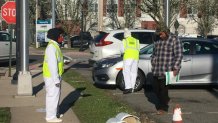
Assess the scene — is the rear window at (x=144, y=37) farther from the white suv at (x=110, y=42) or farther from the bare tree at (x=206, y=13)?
the bare tree at (x=206, y=13)

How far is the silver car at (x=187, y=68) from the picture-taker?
14188 mm

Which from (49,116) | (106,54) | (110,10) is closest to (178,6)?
(110,10)

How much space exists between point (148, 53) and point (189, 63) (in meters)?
1.22

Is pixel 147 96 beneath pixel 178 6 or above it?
beneath

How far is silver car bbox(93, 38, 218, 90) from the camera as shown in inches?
559

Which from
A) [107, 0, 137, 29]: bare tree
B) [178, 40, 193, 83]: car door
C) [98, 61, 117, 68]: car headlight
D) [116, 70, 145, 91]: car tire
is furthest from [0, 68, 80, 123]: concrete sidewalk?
[107, 0, 137, 29]: bare tree

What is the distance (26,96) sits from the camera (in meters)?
12.9

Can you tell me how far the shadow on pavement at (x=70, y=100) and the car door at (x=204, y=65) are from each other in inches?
129

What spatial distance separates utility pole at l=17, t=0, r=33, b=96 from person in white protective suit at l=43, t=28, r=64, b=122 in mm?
3451

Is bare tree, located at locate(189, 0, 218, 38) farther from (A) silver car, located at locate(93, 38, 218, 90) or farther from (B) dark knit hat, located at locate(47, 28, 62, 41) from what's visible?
(B) dark knit hat, located at locate(47, 28, 62, 41)

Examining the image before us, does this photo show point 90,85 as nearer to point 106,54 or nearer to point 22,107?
point 106,54

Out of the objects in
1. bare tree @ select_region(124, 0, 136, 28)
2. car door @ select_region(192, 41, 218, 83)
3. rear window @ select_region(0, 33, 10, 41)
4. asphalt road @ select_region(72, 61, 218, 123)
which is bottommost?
asphalt road @ select_region(72, 61, 218, 123)

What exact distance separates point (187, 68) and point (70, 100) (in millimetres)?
3629

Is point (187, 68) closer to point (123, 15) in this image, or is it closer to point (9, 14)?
point (9, 14)
